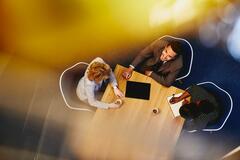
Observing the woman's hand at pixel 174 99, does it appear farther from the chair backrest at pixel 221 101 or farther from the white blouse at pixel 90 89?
the white blouse at pixel 90 89

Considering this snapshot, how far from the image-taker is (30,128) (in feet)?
6.48

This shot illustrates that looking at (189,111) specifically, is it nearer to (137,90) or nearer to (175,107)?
(175,107)

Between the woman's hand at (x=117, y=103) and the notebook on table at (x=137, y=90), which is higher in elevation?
the notebook on table at (x=137, y=90)

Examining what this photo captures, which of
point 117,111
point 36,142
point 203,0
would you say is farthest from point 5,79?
point 203,0

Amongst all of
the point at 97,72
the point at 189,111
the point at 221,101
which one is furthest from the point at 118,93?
the point at 221,101

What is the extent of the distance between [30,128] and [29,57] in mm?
369

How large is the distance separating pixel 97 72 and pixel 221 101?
0.70 metres

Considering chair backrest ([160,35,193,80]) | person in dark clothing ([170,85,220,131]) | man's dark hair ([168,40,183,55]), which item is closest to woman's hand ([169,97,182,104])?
person in dark clothing ([170,85,220,131])

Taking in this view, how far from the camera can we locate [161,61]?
2082 millimetres

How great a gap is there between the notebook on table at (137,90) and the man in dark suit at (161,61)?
5 centimetres

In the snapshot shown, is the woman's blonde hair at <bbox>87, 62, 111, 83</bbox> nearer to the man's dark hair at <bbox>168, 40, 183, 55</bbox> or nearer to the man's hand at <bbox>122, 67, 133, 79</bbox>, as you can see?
the man's hand at <bbox>122, 67, 133, 79</bbox>

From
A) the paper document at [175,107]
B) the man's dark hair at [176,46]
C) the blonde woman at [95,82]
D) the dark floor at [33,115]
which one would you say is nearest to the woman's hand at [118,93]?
the blonde woman at [95,82]

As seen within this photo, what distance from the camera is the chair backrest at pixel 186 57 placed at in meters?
2.07

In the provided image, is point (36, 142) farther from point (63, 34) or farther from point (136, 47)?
point (136, 47)
